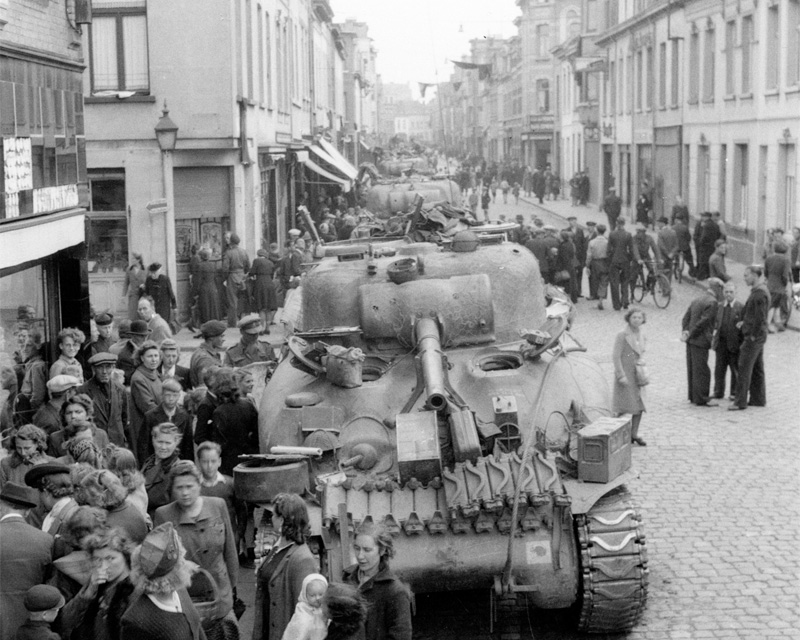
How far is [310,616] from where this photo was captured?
248 inches

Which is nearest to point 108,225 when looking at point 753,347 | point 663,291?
point 663,291

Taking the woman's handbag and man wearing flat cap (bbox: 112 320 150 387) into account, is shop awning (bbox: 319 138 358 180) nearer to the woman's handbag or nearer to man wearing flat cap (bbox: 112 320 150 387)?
man wearing flat cap (bbox: 112 320 150 387)

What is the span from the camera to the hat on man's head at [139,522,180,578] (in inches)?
234

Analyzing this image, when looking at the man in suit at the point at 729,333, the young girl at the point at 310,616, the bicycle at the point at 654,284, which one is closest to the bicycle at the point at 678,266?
the bicycle at the point at 654,284

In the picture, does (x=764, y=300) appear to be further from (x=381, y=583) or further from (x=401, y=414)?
(x=381, y=583)

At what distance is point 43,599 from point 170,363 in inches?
245

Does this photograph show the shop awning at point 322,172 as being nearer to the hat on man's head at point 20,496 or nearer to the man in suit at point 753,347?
the man in suit at point 753,347

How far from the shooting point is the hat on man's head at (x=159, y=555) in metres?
5.94

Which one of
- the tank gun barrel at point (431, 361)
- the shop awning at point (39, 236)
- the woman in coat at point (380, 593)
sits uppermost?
the shop awning at point (39, 236)

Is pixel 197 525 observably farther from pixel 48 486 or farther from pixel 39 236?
pixel 39 236

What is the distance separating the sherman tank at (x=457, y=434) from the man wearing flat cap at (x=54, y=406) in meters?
1.51

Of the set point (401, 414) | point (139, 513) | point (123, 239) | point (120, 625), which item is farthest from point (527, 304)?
point (123, 239)

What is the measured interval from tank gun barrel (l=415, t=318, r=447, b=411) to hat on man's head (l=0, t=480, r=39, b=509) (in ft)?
8.50

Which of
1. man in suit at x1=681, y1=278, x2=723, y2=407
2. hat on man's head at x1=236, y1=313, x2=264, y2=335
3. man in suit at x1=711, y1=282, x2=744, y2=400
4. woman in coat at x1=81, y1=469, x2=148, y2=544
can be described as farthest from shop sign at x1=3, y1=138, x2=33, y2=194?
man in suit at x1=711, y1=282, x2=744, y2=400
